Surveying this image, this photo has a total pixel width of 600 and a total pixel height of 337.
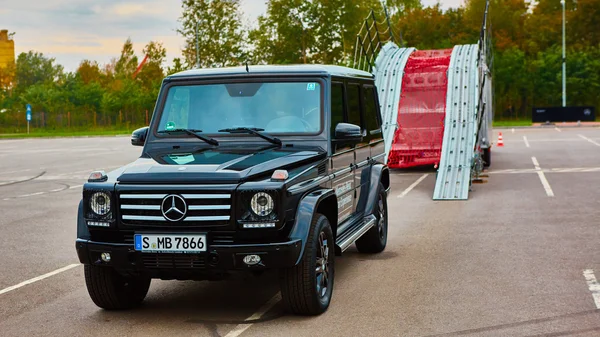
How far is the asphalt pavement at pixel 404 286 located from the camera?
6.26m

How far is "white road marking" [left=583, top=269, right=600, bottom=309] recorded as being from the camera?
700 centimetres

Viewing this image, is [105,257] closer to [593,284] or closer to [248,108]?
[248,108]

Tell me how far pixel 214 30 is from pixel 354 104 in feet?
179

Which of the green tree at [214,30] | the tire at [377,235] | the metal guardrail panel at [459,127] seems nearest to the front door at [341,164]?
the tire at [377,235]

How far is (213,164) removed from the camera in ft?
20.8

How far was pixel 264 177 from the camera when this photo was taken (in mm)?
6219

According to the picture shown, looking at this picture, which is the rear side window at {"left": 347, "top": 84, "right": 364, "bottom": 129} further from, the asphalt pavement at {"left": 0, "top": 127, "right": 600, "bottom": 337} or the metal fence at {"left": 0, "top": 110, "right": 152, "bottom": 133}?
the metal fence at {"left": 0, "top": 110, "right": 152, "bottom": 133}

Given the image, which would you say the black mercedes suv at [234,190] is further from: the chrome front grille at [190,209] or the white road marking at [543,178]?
the white road marking at [543,178]

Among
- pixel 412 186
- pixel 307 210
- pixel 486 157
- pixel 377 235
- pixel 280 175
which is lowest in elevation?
pixel 412 186

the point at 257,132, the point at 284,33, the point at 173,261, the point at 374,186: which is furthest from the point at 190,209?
the point at 284,33

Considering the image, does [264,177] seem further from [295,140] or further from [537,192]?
[537,192]

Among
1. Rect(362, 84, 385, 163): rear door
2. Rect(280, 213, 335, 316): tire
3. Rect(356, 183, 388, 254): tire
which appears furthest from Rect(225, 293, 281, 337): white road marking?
Rect(362, 84, 385, 163): rear door

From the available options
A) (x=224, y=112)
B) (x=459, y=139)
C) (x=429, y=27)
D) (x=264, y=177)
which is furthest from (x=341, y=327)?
(x=429, y=27)

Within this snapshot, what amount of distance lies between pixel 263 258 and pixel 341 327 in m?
0.81
